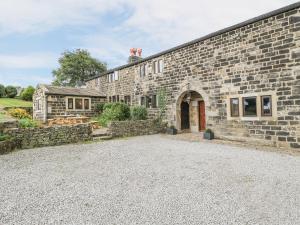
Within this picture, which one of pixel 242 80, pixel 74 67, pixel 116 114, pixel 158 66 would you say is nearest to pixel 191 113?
pixel 158 66

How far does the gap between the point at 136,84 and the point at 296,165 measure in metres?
13.4

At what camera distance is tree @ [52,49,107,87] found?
39656 millimetres

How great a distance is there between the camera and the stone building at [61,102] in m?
17.9

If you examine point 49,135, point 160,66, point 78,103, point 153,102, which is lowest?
point 49,135

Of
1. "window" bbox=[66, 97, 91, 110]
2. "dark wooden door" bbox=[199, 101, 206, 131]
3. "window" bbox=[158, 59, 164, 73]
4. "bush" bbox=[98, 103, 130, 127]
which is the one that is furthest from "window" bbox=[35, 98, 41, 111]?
"dark wooden door" bbox=[199, 101, 206, 131]

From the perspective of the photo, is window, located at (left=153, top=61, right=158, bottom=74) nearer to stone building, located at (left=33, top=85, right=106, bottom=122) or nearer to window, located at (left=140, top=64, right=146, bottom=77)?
window, located at (left=140, top=64, right=146, bottom=77)

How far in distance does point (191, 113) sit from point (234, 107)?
4580mm

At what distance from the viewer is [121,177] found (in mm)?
5520

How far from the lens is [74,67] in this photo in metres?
39.8

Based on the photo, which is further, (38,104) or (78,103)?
(78,103)

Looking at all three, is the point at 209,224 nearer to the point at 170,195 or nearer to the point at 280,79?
the point at 170,195

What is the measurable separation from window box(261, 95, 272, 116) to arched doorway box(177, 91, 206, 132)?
5149mm

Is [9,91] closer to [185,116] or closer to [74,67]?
[74,67]

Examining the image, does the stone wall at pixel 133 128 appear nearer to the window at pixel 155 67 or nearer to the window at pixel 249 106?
the window at pixel 155 67
